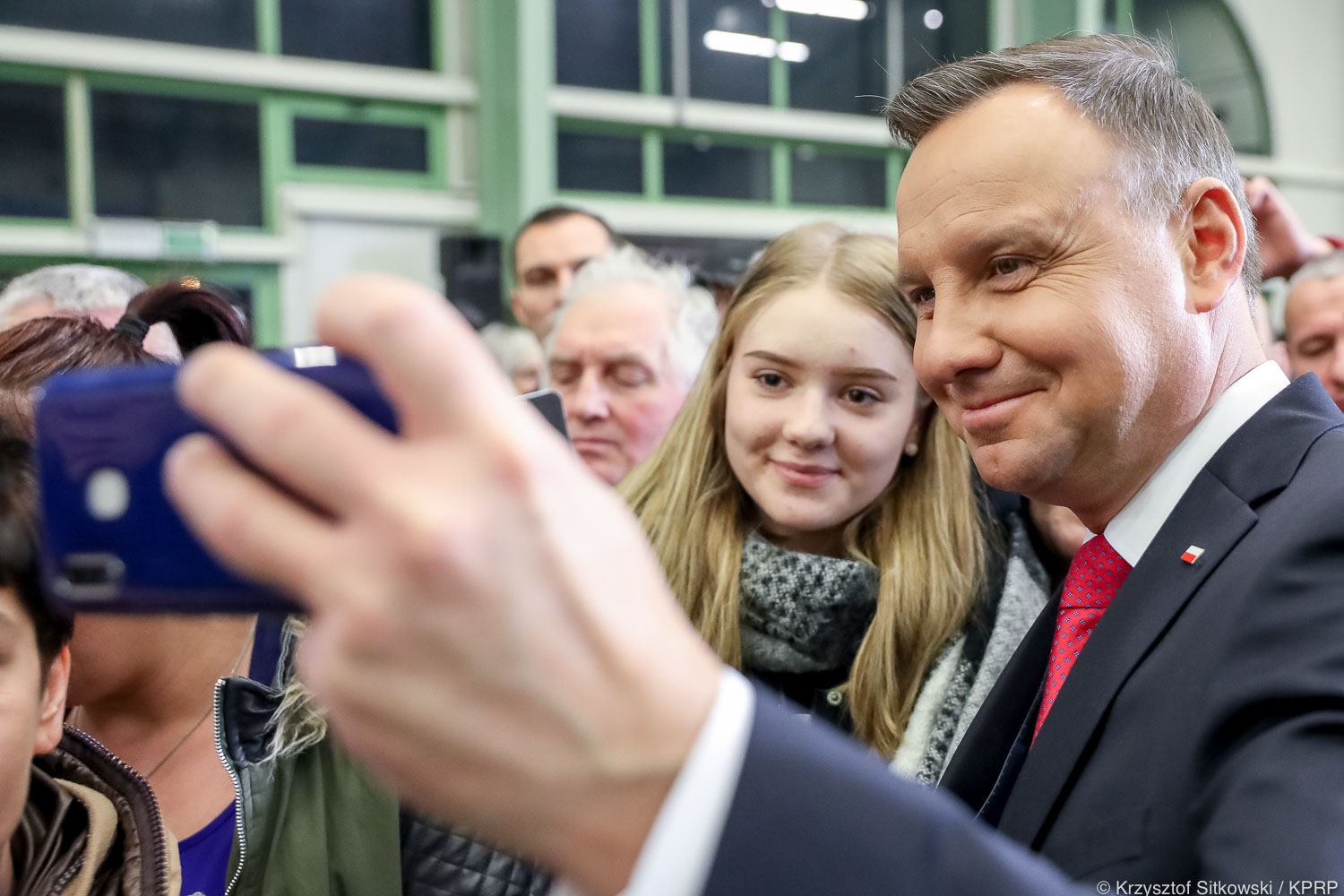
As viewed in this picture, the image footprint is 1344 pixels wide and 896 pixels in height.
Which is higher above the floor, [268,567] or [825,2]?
[825,2]

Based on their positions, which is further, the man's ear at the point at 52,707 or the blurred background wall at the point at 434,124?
the blurred background wall at the point at 434,124

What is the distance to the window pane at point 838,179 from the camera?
6914mm

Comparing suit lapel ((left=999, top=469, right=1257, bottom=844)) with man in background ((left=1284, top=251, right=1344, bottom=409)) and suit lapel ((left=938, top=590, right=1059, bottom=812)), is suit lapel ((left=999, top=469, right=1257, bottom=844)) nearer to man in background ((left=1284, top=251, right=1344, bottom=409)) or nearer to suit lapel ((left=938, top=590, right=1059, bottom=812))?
suit lapel ((left=938, top=590, right=1059, bottom=812))

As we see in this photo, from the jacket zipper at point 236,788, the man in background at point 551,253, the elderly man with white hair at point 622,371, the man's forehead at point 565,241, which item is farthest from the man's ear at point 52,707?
the man's forehead at point 565,241

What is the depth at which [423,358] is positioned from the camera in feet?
1.25

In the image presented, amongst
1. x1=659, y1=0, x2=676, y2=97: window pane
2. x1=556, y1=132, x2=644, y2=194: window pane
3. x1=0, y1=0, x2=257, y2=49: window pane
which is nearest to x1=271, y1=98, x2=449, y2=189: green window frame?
x1=0, y1=0, x2=257, y2=49: window pane

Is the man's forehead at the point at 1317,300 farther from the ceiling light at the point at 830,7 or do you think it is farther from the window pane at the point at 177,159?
the ceiling light at the point at 830,7

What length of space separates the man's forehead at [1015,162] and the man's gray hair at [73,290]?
1.99 metres

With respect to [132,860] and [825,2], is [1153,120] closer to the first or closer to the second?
[132,860]

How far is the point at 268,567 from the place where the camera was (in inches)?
15.4

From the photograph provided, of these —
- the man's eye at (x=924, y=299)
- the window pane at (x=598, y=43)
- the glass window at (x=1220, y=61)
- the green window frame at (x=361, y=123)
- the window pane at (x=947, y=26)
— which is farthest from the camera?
the glass window at (x=1220, y=61)

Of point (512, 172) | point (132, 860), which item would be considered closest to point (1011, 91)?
point (132, 860)

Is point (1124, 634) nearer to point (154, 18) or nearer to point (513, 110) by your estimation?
point (513, 110)

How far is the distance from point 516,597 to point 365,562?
0.17 ft
